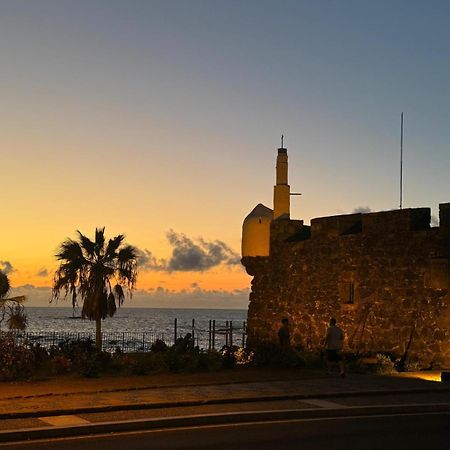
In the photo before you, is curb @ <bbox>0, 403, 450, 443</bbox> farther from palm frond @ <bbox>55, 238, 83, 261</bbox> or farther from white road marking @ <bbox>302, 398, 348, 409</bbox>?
palm frond @ <bbox>55, 238, 83, 261</bbox>

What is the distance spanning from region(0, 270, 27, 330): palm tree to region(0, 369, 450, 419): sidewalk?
4.47m

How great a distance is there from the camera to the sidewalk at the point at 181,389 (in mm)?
14062

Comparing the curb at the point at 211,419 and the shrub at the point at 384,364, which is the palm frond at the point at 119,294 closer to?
the shrub at the point at 384,364

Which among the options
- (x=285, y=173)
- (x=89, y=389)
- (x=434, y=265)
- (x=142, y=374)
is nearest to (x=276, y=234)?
(x=285, y=173)

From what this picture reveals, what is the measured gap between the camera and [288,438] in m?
11.8

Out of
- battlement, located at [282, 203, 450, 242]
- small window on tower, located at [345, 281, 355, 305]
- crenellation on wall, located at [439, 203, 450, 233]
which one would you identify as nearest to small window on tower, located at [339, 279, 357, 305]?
small window on tower, located at [345, 281, 355, 305]

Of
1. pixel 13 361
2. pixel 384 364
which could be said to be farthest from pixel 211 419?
pixel 384 364

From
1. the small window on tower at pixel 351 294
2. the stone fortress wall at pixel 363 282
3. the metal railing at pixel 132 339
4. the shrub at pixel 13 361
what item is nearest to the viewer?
the shrub at pixel 13 361

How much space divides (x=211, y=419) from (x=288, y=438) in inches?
73.0

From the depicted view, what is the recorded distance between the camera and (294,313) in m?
28.0

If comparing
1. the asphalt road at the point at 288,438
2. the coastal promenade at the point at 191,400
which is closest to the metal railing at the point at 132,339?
the coastal promenade at the point at 191,400

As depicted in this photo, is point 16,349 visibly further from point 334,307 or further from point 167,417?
point 334,307

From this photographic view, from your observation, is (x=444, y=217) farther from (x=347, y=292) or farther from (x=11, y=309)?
(x=11, y=309)

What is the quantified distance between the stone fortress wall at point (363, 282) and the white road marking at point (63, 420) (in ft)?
39.7
